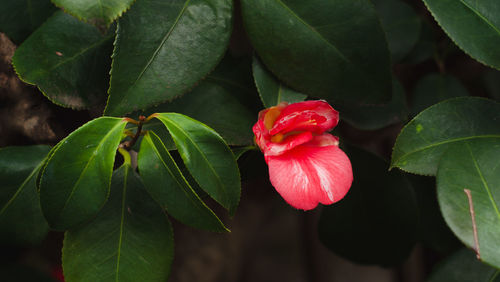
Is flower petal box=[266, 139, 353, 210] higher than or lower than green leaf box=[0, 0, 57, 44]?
lower

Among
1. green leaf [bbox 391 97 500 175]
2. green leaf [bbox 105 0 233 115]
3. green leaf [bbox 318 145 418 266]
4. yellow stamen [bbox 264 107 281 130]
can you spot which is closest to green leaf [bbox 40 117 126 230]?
green leaf [bbox 105 0 233 115]

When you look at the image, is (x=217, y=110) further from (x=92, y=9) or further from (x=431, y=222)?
(x=431, y=222)

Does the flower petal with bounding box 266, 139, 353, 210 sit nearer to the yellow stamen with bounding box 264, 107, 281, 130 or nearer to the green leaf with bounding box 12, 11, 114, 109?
the yellow stamen with bounding box 264, 107, 281, 130

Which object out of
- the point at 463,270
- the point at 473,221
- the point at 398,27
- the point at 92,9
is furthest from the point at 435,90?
the point at 92,9

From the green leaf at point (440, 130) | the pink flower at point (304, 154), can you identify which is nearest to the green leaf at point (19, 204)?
the pink flower at point (304, 154)

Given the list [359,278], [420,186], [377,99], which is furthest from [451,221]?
[359,278]

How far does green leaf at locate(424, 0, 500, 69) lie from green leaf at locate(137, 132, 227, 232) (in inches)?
15.1

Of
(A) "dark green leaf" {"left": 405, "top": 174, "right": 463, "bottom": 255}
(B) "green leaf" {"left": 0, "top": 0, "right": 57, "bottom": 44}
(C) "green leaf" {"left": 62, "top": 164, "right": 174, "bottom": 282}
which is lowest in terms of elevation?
(A) "dark green leaf" {"left": 405, "top": 174, "right": 463, "bottom": 255}

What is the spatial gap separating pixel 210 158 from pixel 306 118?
13 centimetres

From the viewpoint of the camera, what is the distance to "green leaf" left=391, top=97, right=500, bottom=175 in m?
0.51

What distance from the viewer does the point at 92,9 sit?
1.38 feet

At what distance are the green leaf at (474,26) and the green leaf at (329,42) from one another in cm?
9

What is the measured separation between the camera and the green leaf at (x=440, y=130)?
51 centimetres

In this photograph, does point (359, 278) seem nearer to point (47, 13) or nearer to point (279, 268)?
point (279, 268)
